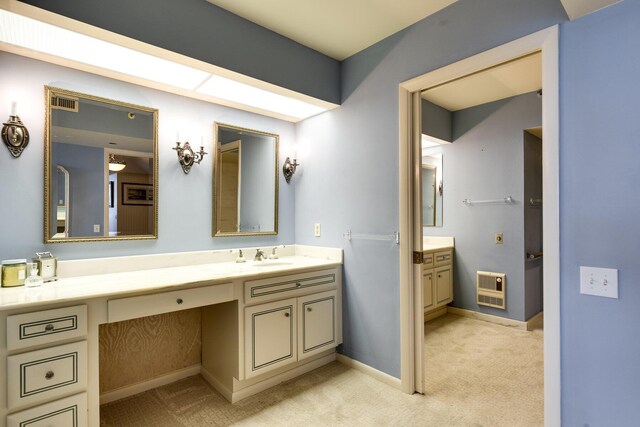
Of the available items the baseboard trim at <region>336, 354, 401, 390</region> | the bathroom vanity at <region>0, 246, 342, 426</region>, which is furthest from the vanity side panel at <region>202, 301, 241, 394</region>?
the baseboard trim at <region>336, 354, 401, 390</region>

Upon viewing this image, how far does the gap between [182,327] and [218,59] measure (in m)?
2.02

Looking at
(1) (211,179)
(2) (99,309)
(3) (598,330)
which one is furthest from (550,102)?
(2) (99,309)

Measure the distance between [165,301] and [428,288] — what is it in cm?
290

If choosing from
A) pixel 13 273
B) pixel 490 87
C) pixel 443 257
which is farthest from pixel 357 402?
pixel 490 87

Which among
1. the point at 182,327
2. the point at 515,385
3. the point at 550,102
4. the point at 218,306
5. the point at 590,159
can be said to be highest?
the point at 550,102

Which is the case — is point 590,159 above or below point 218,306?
above

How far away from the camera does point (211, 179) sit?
269 cm

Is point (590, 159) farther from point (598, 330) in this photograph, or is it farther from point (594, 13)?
point (598, 330)

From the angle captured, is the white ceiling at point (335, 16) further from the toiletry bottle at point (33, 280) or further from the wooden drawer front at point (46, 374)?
the wooden drawer front at point (46, 374)

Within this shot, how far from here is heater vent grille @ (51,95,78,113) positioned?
79.3 inches

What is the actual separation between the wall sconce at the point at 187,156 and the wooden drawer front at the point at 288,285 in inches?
42.7

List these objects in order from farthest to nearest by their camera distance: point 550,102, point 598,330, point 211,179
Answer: point 211,179 → point 550,102 → point 598,330

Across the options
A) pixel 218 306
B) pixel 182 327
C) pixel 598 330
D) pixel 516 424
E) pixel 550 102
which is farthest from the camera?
pixel 182 327

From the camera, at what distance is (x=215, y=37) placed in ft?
6.82
